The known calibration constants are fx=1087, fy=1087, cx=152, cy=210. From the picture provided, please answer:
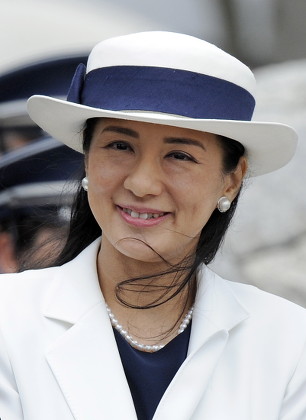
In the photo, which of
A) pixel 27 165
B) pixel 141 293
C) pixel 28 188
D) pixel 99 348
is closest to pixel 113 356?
pixel 99 348

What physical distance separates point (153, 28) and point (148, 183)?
4612mm

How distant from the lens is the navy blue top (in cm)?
286

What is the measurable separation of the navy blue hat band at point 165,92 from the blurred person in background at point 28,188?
1224mm

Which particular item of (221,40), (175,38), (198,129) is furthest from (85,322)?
(221,40)

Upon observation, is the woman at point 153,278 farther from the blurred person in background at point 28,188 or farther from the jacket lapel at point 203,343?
the blurred person in background at point 28,188

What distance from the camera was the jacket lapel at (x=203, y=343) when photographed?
2.80 meters

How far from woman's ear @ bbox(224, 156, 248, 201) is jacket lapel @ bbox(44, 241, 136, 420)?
1.42ft

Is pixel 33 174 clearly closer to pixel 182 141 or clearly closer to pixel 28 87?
pixel 28 87

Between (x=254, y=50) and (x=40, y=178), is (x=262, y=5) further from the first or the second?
(x=40, y=178)

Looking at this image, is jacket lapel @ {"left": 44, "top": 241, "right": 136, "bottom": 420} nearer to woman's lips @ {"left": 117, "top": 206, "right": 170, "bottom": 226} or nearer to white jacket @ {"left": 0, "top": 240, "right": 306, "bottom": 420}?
white jacket @ {"left": 0, "top": 240, "right": 306, "bottom": 420}

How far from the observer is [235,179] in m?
3.03

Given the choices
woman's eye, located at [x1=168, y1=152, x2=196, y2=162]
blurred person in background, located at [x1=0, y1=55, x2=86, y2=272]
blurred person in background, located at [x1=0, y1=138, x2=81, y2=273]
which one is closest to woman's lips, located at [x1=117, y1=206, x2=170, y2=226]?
woman's eye, located at [x1=168, y1=152, x2=196, y2=162]

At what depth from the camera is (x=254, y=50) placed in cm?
831

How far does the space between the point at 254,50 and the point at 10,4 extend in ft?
10.00
